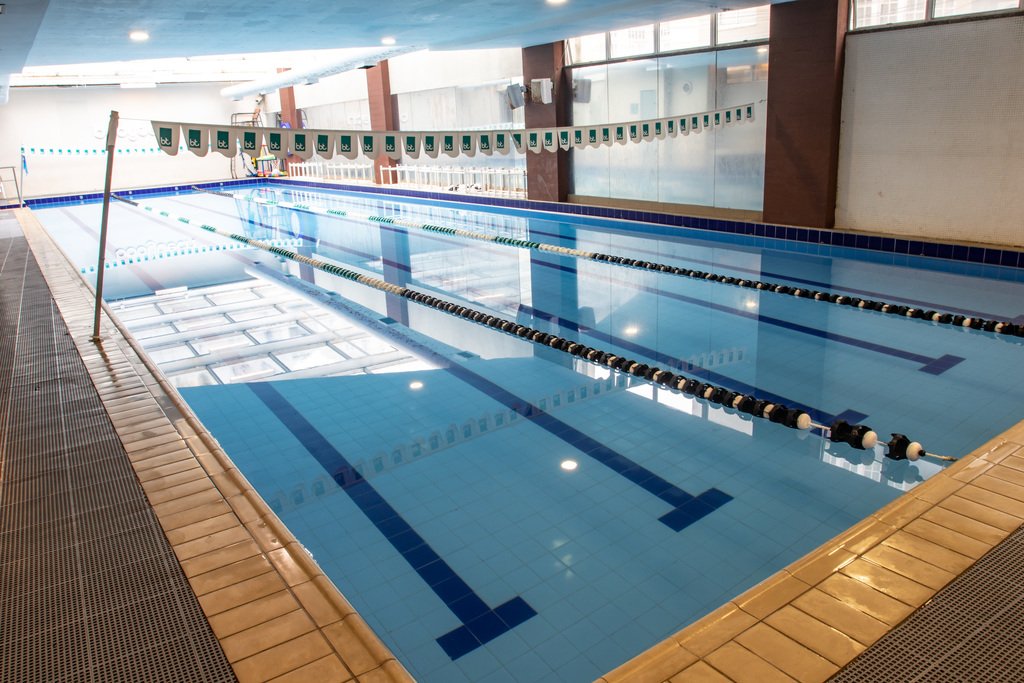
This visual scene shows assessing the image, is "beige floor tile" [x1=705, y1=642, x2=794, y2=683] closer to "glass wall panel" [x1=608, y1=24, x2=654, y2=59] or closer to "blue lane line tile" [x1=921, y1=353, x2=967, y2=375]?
"blue lane line tile" [x1=921, y1=353, x2=967, y2=375]

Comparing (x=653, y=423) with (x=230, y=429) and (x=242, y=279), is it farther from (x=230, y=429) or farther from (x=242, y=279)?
(x=242, y=279)

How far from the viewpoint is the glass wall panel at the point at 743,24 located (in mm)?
9906

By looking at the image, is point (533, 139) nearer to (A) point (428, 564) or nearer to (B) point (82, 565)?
(A) point (428, 564)

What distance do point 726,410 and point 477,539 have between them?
2.03m

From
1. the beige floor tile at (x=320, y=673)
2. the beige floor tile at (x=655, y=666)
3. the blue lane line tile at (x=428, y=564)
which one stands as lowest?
the blue lane line tile at (x=428, y=564)

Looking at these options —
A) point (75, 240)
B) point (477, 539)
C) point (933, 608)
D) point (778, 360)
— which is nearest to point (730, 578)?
point (933, 608)

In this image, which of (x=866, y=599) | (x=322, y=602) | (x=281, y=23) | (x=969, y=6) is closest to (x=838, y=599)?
(x=866, y=599)

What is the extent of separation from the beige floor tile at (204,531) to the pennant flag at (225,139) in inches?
166

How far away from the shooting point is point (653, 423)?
4.33 m

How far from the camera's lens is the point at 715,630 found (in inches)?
79.7

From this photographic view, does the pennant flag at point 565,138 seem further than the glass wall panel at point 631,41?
No

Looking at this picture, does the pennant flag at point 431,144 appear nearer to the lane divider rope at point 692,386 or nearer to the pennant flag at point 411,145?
the pennant flag at point 411,145

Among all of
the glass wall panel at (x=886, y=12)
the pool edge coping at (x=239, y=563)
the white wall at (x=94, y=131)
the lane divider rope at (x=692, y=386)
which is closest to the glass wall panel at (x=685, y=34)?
the glass wall panel at (x=886, y=12)

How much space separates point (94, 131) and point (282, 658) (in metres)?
26.5
